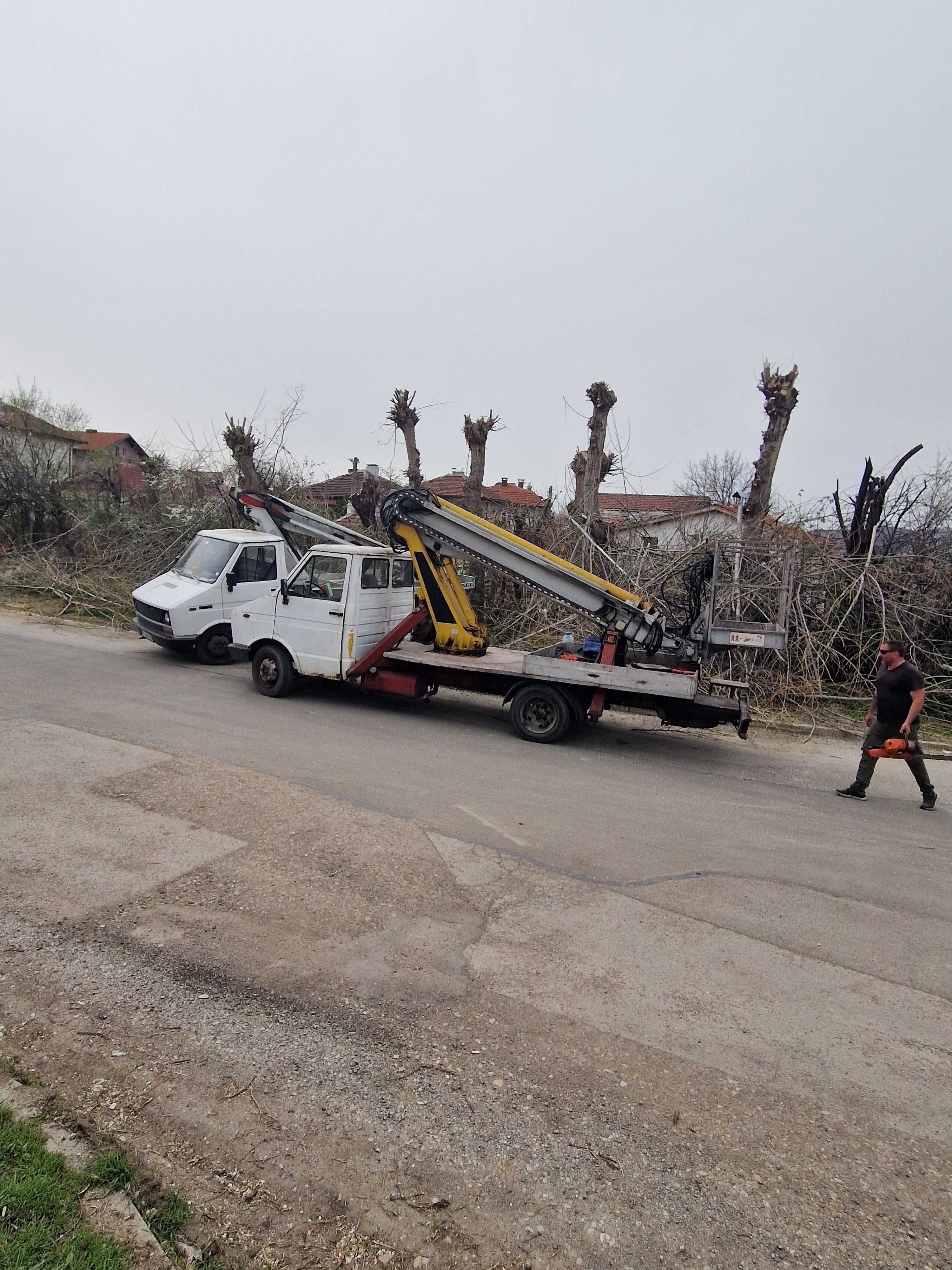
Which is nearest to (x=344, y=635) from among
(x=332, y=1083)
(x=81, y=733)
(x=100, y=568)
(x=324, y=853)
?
(x=81, y=733)

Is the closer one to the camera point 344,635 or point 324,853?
point 324,853

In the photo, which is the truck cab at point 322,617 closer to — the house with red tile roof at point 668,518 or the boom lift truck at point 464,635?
the boom lift truck at point 464,635

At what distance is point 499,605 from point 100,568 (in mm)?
11279

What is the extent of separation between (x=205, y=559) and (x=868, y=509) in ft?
36.8

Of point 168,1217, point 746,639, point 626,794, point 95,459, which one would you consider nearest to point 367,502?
point 746,639

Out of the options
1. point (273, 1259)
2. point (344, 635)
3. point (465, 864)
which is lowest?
point (273, 1259)

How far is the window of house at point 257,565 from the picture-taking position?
11.8 m

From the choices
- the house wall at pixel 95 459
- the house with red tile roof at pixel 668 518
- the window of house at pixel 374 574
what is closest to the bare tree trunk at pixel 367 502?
the house with red tile roof at pixel 668 518

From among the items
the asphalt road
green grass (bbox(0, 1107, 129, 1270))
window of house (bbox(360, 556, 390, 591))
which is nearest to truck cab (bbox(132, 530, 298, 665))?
the asphalt road

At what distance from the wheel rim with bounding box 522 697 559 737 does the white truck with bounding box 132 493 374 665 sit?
4.29 m

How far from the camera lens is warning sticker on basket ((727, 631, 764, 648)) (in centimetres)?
733

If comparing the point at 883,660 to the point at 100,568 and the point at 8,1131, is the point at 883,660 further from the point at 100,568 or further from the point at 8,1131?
the point at 100,568

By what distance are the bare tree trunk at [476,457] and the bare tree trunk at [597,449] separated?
2.06 m

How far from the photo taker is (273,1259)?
207 centimetres
